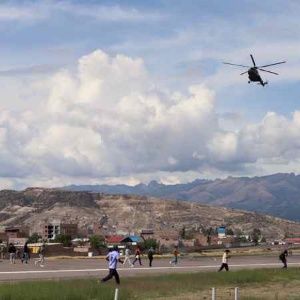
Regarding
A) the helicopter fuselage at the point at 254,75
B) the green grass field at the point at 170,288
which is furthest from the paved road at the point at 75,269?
the helicopter fuselage at the point at 254,75

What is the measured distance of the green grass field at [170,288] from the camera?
24234 millimetres

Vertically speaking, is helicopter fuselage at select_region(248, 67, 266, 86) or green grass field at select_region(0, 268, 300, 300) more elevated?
helicopter fuselage at select_region(248, 67, 266, 86)

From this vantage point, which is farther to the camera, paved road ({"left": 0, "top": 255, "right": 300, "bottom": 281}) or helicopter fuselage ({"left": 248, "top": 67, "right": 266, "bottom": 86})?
paved road ({"left": 0, "top": 255, "right": 300, "bottom": 281})

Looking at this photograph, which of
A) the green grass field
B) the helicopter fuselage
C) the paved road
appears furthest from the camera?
the paved road

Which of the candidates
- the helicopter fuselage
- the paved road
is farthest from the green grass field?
the helicopter fuselage

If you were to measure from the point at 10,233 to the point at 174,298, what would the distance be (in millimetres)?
154213

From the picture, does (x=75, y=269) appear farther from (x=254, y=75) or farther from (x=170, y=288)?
(x=254, y=75)

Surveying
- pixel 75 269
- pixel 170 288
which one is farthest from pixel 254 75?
pixel 75 269

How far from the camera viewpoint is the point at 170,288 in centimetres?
2986

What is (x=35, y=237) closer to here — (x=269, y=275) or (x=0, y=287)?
(x=269, y=275)

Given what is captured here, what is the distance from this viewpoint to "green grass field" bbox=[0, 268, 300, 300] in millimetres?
24234

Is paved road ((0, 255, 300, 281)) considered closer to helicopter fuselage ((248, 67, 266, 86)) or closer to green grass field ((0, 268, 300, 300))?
green grass field ((0, 268, 300, 300))

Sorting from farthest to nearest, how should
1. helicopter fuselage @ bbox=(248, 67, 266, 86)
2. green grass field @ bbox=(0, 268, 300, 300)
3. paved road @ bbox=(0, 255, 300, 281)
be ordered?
paved road @ bbox=(0, 255, 300, 281), helicopter fuselage @ bbox=(248, 67, 266, 86), green grass field @ bbox=(0, 268, 300, 300)

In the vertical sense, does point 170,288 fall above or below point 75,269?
above
